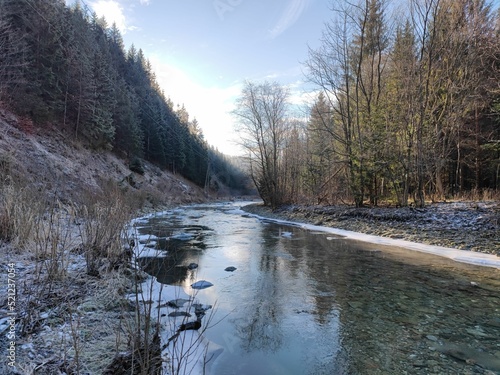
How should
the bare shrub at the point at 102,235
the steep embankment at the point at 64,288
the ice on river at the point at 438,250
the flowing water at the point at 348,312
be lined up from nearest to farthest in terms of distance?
the steep embankment at the point at 64,288 → the flowing water at the point at 348,312 → the bare shrub at the point at 102,235 → the ice on river at the point at 438,250

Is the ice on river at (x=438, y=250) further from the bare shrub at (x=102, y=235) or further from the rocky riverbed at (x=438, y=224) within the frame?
the bare shrub at (x=102, y=235)

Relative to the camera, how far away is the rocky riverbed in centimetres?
788

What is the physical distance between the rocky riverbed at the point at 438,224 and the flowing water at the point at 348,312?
176 cm

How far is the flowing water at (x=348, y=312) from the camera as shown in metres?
2.86

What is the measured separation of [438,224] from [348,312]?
24.9ft

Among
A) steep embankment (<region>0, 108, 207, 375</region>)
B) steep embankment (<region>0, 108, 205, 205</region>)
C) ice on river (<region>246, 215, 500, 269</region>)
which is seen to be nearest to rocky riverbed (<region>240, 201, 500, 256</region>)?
ice on river (<region>246, 215, 500, 269</region>)

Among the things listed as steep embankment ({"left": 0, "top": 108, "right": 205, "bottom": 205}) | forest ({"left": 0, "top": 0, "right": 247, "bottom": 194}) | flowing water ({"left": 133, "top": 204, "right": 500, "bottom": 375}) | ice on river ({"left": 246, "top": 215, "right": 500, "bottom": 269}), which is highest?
forest ({"left": 0, "top": 0, "right": 247, "bottom": 194})

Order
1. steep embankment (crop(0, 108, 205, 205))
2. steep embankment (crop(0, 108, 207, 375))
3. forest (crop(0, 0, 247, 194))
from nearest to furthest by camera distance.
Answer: steep embankment (crop(0, 108, 207, 375))
steep embankment (crop(0, 108, 205, 205))
forest (crop(0, 0, 247, 194))

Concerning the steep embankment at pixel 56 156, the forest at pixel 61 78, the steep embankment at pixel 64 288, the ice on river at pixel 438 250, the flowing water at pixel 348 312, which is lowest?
the flowing water at pixel 348 312

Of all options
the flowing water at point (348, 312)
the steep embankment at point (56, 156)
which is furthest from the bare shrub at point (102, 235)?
the steep embankment at point (56, 156)

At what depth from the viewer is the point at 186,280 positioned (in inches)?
219

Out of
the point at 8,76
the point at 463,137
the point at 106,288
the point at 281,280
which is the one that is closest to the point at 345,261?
the point at 281,280

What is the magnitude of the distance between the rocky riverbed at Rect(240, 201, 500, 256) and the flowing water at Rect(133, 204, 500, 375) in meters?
1.76

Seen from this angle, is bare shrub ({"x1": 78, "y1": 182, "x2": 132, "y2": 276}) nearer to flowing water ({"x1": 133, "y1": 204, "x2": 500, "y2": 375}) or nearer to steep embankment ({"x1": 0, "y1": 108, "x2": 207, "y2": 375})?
steep embankment ({"x1": 0, "y1": 108, "x2": 207, "y2": 375})
